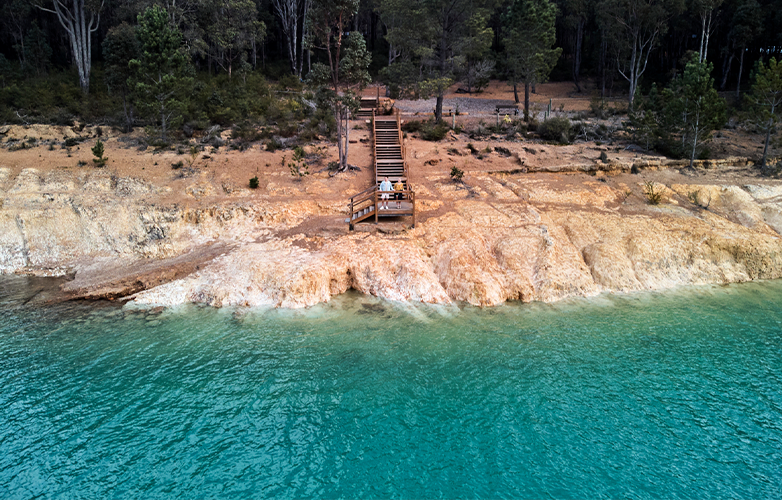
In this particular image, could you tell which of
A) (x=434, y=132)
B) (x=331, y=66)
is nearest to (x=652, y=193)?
(x=434, y=132)

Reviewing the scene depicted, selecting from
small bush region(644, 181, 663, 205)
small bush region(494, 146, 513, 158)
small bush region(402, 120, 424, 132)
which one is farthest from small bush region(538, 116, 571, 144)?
small bush region(402, 120, 424, 132)

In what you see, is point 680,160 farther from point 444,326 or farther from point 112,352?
point 112,352

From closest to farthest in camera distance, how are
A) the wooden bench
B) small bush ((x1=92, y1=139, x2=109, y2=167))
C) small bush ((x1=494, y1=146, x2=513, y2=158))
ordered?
small bush ((x1=92, y1=139, x2=109, y2=167)) → small bush ((x1=494, y1=146, x2=513, y2=158)) → the wooden bench

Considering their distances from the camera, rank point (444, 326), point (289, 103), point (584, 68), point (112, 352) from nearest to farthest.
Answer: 1. point (112, 352)
2. point (444, 326)
3. point (289, 103)
4. point (584, 68)

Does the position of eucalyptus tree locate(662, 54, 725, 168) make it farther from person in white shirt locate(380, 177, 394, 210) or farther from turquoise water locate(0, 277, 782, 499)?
person in white shirt locate(380, 177, 394, 210)

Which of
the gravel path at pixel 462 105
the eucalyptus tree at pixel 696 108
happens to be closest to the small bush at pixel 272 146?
the gravel path at pixel 462 105

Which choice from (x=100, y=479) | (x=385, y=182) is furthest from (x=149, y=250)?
(x=100, y=479)
